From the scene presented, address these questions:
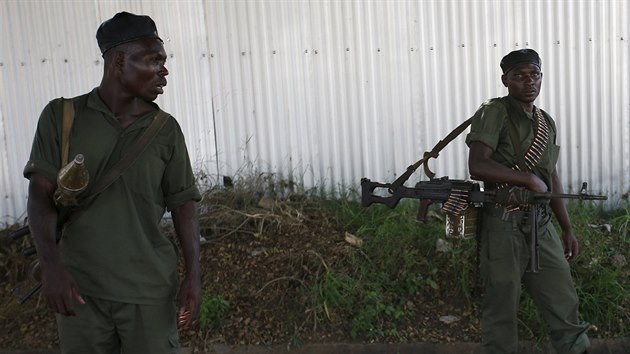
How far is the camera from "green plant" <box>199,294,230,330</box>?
4.58m

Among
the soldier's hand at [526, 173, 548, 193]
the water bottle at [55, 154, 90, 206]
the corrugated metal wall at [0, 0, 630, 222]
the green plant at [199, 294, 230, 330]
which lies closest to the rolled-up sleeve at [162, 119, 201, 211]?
the water bottle at [55, 154, 90, 206]

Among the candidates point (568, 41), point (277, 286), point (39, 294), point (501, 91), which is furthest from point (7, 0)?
point (568, 41)

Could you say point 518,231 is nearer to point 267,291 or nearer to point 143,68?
point 267,291

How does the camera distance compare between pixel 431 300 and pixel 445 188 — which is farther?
pixel 431 300

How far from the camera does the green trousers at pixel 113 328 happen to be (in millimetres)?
2453

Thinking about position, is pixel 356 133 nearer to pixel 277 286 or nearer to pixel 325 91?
pixel 325 91

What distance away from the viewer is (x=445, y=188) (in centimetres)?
357

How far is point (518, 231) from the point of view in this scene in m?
3.49

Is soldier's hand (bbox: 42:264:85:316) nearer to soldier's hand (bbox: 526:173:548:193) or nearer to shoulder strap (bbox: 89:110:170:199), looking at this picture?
shoulder strap (bbox: 89:110:170:199)

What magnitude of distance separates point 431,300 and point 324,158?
1.75 meters

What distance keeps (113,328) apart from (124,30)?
1.20 metres

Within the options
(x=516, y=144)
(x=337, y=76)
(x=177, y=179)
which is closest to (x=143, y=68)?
(x=177, y=179)

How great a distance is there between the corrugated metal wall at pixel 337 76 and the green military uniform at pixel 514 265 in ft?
7.43

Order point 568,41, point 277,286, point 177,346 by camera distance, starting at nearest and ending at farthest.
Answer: point 177,346 < point 277,286 < point 568,41
